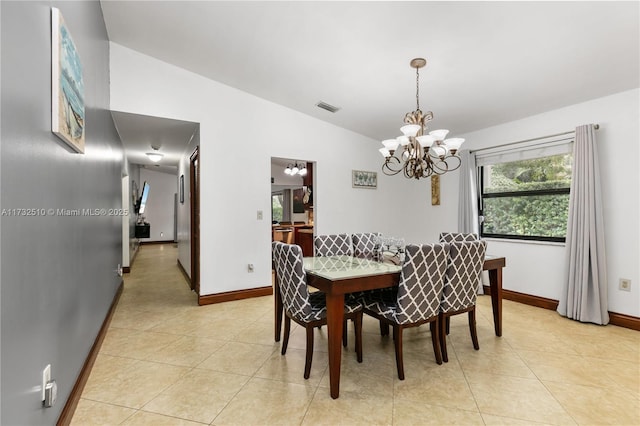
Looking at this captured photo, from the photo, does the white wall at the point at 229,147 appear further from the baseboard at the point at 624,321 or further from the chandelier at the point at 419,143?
the baseboard at the point at 624,321

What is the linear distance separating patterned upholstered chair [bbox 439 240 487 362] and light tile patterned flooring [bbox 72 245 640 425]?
1.24 ft

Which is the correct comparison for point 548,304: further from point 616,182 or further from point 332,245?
point 332,245

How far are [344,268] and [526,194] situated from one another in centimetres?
309

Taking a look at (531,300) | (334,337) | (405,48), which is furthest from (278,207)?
(334,337)

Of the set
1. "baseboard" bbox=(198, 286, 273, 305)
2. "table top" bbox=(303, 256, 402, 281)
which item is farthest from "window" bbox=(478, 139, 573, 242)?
"baseboard" bbox=(198, 286, 273, 305)

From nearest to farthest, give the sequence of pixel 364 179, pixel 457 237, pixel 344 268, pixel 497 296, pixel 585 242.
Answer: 1. pixel 344 268
2. pixel 497 296
3. pixel 585 242
4. pixel 457 237
5. pixel 364 179

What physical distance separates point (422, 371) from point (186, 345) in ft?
6.37

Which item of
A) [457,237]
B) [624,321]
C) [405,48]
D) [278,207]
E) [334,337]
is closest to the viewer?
[334,337]

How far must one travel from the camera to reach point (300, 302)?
6.98ft

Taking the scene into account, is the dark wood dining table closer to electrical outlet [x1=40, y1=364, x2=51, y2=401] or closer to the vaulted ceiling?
electrical outlet [x1=40, y1=364, x2=51, y2=401]

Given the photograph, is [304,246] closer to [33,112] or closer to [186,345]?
[186,345]

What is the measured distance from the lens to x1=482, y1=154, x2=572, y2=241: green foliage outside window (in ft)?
12.1

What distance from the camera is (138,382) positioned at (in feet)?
6.88

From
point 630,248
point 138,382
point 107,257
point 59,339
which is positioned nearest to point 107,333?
point 107,257
